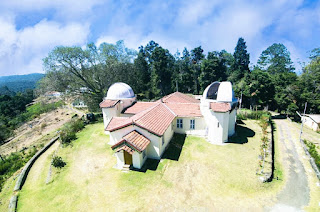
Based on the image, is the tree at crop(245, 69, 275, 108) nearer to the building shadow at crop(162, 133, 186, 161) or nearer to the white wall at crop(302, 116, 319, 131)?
the white wall at crop(302, 116, 319, 131)

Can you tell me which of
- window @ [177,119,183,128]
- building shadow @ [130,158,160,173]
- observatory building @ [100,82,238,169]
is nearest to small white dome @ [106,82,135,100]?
observatory building @ [100,82,238,169]

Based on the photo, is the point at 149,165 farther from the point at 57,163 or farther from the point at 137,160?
the point at 57,163

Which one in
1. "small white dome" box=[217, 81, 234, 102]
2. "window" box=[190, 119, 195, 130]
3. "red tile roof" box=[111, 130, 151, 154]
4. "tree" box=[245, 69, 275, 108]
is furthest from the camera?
"tree" box=[245, 69, 275, 108]

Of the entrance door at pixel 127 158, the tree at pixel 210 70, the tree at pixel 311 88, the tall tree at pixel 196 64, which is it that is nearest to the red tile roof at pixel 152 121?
the entrance door at pixel 127 158

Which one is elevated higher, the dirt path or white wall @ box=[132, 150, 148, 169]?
white wall @ box=[132, 150, 148, 169]

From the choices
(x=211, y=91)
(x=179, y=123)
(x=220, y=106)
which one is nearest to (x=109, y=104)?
(x=179, y=123)

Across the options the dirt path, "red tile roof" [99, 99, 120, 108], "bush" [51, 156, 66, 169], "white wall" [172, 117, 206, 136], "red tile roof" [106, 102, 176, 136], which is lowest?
the dirt path

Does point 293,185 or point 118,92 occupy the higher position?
point 118,92
